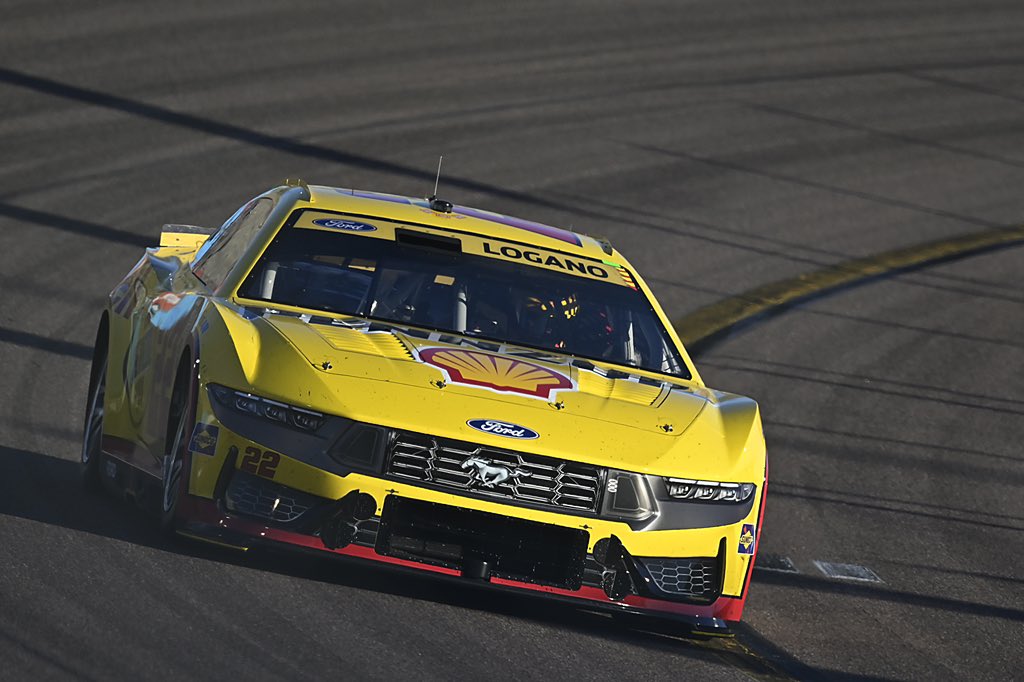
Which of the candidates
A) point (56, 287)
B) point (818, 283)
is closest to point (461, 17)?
point (818, 283)

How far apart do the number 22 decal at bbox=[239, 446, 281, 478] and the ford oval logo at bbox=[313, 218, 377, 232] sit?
1780 mm

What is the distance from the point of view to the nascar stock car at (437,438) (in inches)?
234

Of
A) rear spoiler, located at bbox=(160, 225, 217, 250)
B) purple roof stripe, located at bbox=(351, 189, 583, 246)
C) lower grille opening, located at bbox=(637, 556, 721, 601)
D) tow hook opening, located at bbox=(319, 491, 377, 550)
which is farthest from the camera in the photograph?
rear spoiler, located at bbox=(160, 225, 217, 250)

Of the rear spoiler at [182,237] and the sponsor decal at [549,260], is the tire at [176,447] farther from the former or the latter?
the rear spoiler at [182,237]

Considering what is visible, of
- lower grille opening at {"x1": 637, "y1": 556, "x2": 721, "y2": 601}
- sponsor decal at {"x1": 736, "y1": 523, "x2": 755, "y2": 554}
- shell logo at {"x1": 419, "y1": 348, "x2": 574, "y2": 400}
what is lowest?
lower grille opening at {"x1": 637, "y1": 556, "x2": 721, "y2": 601}

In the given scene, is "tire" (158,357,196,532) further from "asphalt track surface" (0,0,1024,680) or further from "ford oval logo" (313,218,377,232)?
"ford oval logo" (313,218,377,232)

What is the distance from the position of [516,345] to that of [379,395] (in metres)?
1.13

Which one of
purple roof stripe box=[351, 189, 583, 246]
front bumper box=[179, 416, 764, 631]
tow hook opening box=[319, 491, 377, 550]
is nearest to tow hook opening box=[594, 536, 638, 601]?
front bumper box=[179, 416, 764, 631]

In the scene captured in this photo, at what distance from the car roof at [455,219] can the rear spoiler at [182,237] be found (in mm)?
757

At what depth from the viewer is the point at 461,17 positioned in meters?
23.3

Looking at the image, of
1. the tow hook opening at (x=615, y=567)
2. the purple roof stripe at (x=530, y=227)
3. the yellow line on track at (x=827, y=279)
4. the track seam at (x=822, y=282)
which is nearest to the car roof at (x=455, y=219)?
the purple roof stripe at (x=530, y=227)

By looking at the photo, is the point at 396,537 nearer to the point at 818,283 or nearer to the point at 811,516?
the point at 811,516

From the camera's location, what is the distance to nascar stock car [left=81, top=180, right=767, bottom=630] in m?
5.95

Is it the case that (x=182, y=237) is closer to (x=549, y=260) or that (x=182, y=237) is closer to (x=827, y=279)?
(x=549, y=260)
